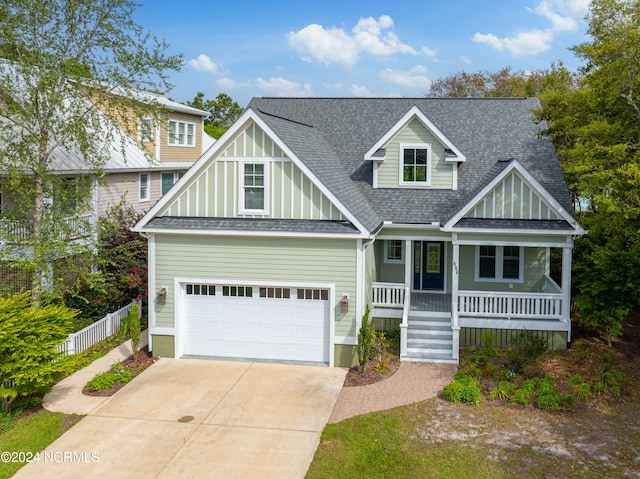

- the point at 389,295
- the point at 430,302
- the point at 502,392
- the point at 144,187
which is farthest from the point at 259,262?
the point at 144,187

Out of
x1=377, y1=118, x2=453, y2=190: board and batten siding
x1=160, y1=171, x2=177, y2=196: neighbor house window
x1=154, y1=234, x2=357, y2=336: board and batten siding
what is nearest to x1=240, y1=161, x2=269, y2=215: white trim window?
x1=154, y1=234, x2=357, y2=336: board and batten siding

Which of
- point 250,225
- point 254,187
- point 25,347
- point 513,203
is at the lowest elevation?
point 25,347

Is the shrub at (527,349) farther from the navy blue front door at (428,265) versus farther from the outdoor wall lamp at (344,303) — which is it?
the outdoor wall lamp at (344,303)

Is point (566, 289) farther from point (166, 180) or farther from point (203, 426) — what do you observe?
point (166, 180)

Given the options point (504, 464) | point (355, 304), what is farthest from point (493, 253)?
point (504, 464)

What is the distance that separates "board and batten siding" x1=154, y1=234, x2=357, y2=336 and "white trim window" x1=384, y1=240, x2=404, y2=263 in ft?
15.7

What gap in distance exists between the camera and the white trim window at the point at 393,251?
21578 mm

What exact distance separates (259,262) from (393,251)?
596 cm

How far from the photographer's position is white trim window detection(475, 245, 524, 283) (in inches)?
810

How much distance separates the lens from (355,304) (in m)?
17.1

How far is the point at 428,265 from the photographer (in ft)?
71.3

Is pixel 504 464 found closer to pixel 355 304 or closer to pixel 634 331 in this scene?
pixel 355 304

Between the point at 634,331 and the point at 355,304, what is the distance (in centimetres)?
924

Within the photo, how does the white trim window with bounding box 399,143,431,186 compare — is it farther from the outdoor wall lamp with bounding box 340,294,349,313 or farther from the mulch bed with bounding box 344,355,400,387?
the mulch bed with bounding box 344,355,400,387
